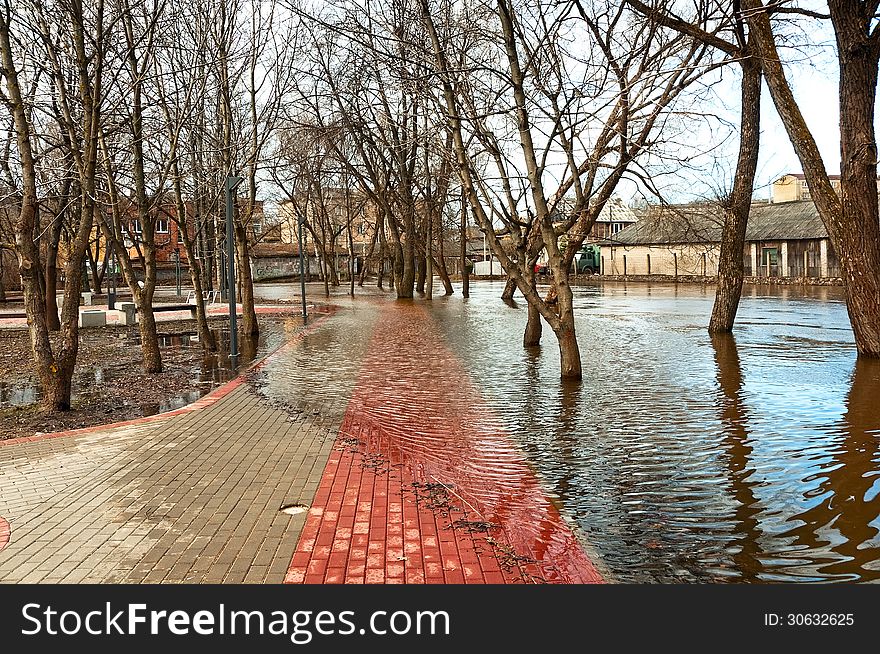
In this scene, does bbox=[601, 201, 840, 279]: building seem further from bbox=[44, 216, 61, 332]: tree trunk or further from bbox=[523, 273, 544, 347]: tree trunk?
bbox=[44, 216, 61, 332]: tree trunk

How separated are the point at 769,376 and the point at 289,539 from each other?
9677 millimetres

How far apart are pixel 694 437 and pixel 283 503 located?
14.7 feet

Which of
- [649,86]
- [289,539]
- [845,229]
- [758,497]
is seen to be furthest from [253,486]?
[845,229]

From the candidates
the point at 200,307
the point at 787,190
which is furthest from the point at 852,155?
the point at 787,190

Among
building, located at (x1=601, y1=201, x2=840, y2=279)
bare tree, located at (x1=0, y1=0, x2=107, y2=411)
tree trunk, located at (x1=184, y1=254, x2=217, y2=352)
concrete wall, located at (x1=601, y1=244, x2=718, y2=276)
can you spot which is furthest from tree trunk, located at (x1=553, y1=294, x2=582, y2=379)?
concrete wall, located at (x1=601, y1=244, x2=718, y2=276)

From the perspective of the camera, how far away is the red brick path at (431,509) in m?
4.72

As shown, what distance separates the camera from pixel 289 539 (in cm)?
518

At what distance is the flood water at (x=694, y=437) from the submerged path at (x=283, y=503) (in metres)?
0.44

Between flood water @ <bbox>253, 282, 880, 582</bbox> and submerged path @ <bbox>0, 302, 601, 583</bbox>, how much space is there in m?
0.44

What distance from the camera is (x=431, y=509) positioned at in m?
5.94

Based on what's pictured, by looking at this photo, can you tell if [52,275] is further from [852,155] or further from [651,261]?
[651,261]

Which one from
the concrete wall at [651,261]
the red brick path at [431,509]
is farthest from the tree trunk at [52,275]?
the concrete wall at [651,261]

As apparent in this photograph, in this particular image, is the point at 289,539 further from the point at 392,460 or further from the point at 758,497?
the point at 758,497

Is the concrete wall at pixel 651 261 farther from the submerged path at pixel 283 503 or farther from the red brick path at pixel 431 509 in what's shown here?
the submerged path at pixel 283 503
